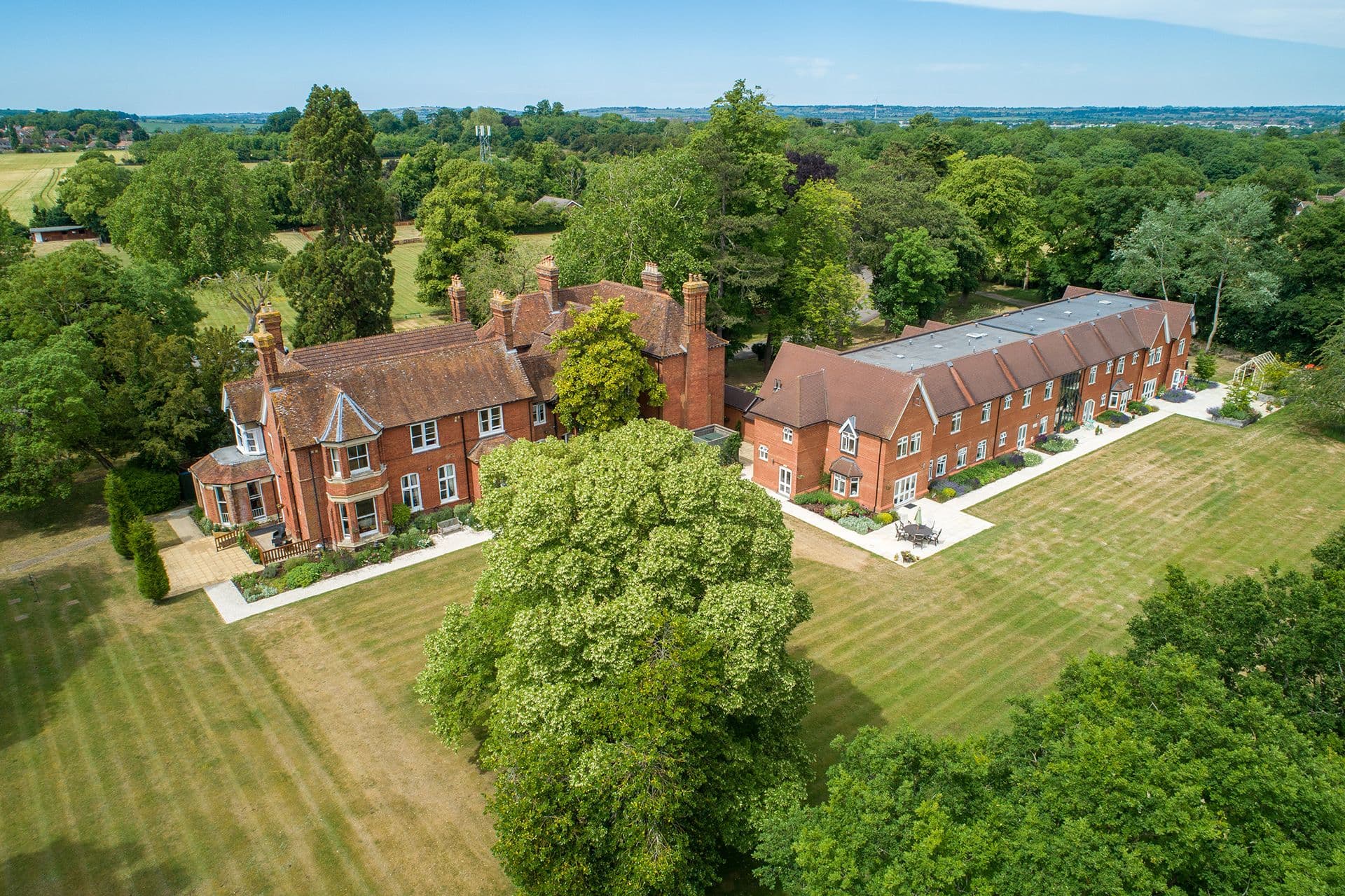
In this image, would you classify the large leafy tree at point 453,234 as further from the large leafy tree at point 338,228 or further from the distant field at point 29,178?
the distant field at point 29,178

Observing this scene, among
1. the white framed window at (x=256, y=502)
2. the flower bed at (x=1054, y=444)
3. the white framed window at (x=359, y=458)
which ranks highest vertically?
the white framed window at (x=359, y=458)

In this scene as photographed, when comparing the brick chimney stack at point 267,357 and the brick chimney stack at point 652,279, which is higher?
the brick chimney stack at point 652,279

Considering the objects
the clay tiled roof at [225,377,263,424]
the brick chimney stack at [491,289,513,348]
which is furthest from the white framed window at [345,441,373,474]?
the brick chimney stack at [491,289,513,348]

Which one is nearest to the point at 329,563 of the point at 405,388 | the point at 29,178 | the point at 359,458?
the point at 359,458

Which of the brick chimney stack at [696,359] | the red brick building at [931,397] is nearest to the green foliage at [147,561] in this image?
the brick chimney stack at [696,359]

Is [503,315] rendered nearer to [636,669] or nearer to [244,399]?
[244,399]

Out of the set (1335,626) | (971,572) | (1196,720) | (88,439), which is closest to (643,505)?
(1196,720)

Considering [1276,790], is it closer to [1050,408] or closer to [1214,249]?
[1050,408]

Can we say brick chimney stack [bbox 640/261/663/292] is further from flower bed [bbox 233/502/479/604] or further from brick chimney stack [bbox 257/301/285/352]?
brick chimney stack [bbox 257/301/285/352]
